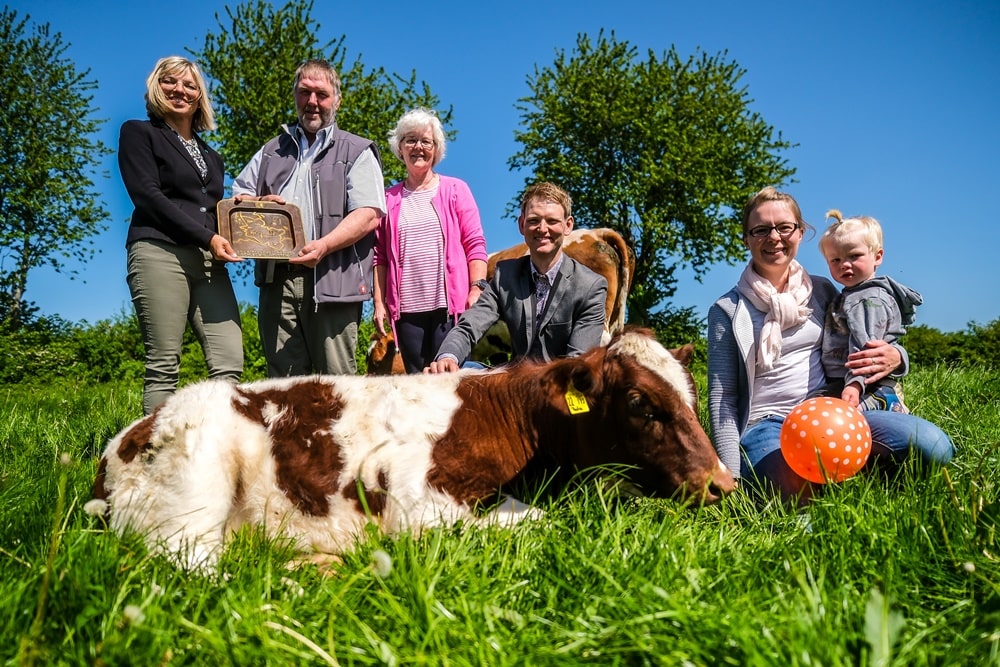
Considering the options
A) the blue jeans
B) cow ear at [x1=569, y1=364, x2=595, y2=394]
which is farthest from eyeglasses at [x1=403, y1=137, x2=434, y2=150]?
the blue jeans

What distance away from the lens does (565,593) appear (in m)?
2.54

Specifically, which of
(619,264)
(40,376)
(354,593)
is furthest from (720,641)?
(40,376)

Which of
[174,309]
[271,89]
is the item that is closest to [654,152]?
[271,89]

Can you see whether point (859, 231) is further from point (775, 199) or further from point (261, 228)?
point (261, 228)

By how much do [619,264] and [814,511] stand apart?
10.8m

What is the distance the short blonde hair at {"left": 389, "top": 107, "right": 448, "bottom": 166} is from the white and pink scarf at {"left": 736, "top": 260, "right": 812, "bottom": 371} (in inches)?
119

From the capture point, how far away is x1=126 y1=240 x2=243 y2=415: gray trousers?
4.84 meters

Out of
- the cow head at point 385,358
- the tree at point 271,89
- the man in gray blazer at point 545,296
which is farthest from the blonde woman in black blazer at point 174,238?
the tree at point 271,89

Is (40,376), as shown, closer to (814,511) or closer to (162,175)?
(162,175)

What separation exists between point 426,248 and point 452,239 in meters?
0.24

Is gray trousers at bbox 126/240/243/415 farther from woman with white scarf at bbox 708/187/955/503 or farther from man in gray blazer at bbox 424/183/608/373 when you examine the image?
woman with white scarf at bbox 708/187/955/503

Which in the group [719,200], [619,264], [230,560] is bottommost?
[230,560]

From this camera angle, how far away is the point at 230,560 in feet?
9.48

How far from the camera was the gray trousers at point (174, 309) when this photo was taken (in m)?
4.84
